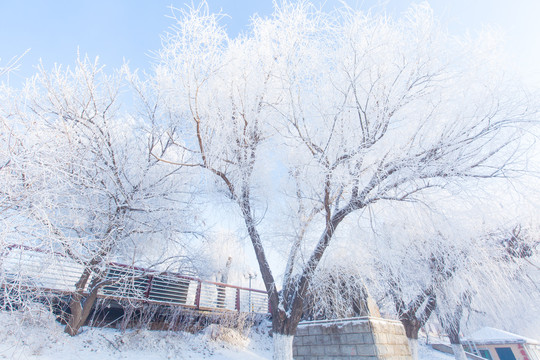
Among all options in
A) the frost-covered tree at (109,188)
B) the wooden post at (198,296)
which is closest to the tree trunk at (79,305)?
the frost-covered tree at (109,188)

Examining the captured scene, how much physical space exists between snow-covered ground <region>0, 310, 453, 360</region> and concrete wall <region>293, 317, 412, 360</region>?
124 inches

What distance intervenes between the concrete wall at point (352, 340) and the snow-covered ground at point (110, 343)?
3.15 metres

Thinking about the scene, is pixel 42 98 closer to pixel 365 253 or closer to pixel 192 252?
pixel 192 252

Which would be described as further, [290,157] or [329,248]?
[290,157]

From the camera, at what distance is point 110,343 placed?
7.16 meters

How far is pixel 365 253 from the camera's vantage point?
20.2 ft

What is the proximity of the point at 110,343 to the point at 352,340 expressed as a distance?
21.1 feet

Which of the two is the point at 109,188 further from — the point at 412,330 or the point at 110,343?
the point at 412,330

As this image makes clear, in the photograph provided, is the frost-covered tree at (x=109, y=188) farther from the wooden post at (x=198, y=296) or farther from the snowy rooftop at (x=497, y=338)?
the snowy rooftop at (x=497, y=338)

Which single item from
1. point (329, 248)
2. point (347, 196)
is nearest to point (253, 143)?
point (347, 196)

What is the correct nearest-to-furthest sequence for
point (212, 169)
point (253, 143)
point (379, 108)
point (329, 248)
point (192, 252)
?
point (379, 108)
point (329, 248)
point (212, 169)
point (253, 143)
point (192, 252)

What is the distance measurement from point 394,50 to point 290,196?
12.9 feet

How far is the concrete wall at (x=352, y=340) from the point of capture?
20.7 ft

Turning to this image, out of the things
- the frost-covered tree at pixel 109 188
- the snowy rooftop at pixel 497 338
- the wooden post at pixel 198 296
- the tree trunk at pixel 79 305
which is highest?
the frost-covered tree at pixel 109 188
